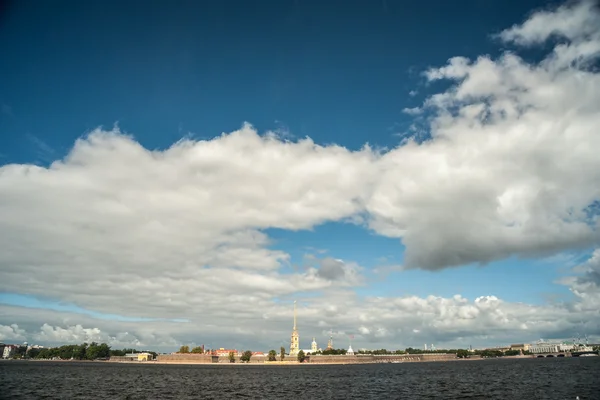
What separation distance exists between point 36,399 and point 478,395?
73.3 m

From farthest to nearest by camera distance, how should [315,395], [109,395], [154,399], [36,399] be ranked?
[315,395] < [109,395] < [154,399] < [36,399]

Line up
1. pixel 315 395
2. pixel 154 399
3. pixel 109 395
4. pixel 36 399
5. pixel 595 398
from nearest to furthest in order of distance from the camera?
pixel 595 398
pixel 36 399
pixel 154 399
pixel 109 395
pixel 315 395

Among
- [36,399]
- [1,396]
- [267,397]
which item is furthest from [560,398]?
[1,396]

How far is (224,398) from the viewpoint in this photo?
251 ft

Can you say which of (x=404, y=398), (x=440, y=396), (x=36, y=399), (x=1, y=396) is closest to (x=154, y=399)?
(x=36, y=399)

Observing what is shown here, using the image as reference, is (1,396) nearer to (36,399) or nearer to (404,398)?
(36,399)

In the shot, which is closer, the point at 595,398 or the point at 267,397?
the point at 595,398

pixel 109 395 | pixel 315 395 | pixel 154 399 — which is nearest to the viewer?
pixel 154 399

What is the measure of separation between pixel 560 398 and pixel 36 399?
268 feet

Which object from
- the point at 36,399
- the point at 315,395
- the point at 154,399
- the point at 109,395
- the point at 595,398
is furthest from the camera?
the point at 315,395

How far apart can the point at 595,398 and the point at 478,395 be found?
17.7 metres

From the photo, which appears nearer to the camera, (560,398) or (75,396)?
(560,398)

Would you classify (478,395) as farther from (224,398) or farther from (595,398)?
(224,398)

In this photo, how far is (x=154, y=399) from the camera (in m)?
71.9
